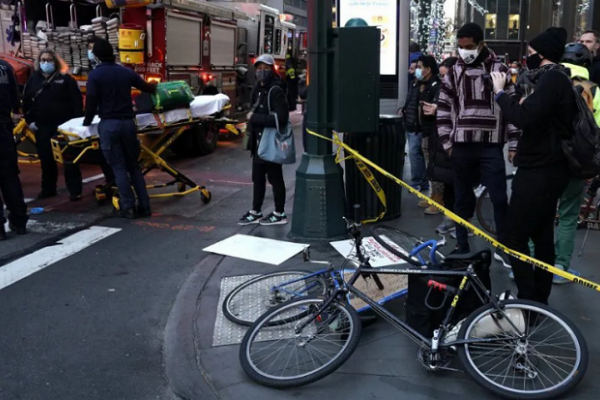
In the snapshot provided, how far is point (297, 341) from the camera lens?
3.74 metres

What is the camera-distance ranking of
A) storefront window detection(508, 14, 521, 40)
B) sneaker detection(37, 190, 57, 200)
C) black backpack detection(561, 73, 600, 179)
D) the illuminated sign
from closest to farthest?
black backpack detection(561, 73, 600, 179), sneaker detection(37, 190, 57, 200), the illuminated sign, storefront window detection(508, 14, 521, 40)

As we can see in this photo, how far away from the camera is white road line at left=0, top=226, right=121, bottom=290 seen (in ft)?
18.5

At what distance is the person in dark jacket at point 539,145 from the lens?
146 inches

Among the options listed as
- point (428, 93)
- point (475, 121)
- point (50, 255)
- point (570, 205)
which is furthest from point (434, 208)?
point (50, 255)

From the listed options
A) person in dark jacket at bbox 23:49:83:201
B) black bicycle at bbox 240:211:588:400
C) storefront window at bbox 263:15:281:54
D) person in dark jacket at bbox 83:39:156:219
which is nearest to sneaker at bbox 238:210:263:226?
person in dark jacket at bbox 83:39:156:219

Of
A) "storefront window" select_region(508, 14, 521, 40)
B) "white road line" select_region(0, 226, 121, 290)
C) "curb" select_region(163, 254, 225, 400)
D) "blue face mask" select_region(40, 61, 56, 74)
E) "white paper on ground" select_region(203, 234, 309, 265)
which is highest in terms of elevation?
"storefront window" select_region(508, 14, 521, 40)

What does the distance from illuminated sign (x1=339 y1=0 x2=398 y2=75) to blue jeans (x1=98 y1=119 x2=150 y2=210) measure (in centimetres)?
360

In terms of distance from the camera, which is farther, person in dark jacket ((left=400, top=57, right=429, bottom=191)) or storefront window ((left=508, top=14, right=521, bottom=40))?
storefront window ((left=508, top=14, right=521, bottom=40))

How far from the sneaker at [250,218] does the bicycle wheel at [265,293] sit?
2.31 m

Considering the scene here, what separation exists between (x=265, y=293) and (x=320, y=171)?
1855mm

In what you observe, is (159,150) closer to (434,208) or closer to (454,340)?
(434,208)

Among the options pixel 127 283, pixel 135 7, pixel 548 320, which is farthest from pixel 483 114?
pixel 135 7

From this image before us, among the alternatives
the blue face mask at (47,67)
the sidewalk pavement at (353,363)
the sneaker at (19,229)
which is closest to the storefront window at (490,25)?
the blue face mask at (47,67)

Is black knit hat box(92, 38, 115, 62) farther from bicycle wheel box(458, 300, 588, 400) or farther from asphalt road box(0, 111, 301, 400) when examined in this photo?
bicycle wheel box(458, 300, 588, 400)
